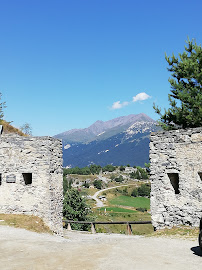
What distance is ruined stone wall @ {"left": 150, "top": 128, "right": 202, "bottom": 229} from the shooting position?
39.7 feet

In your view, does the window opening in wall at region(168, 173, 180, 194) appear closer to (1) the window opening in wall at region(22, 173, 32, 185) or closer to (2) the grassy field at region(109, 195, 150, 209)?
(1) the window opening in wall at region(22, 173, 32, 185)

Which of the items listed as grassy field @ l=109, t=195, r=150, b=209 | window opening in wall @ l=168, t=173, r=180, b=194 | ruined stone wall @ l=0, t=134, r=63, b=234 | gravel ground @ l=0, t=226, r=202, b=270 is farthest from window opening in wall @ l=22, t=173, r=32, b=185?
grassy field @ l=109, t=195, r=150, b=209

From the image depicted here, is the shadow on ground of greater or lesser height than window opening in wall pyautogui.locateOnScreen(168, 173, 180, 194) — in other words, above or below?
below

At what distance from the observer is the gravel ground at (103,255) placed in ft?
23.6

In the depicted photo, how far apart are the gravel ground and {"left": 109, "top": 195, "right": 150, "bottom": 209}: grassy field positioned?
93.7 m

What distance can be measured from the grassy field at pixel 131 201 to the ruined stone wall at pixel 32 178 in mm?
89207

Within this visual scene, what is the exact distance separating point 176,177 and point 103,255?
5.98 metres

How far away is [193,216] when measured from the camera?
472 inches

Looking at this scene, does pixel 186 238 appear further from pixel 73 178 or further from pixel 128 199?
pixel 73 178

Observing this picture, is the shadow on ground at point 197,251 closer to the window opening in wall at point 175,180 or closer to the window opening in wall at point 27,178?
the window opening in wall at point 175,180

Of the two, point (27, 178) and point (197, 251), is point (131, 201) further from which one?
point (197, 251)

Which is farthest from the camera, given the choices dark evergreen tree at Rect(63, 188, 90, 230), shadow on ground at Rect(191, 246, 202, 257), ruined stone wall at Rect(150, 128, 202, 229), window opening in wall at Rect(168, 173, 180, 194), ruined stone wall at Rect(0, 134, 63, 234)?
dark evergreen tree at Rect(63, 188, 90, 230)

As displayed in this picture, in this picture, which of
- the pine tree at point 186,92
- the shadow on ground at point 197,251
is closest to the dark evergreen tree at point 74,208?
the pine tree at point 186,92

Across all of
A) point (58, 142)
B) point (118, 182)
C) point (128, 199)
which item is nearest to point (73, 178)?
point (118, 182)
